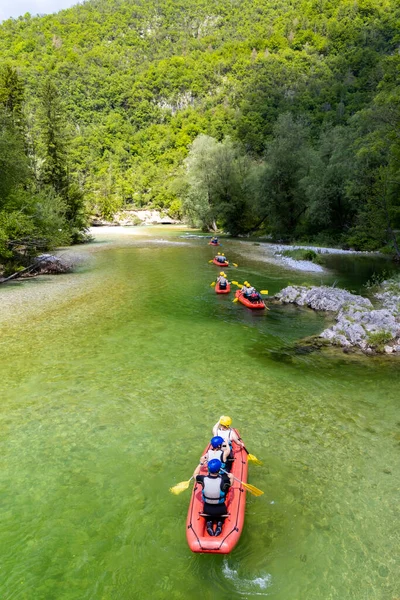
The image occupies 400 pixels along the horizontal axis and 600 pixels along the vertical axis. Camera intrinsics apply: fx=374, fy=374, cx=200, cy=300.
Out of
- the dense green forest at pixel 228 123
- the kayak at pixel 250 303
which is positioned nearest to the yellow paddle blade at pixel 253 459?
the kayak at pixel 250 303

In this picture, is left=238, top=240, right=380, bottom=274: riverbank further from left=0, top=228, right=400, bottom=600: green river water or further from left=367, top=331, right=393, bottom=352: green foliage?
left=367, top=331, right=393, bottom=352: green foliage

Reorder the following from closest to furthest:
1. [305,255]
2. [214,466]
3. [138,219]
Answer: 1. [214,466]
2. [305,255]
3. [138,219]

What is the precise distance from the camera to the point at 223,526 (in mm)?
5539

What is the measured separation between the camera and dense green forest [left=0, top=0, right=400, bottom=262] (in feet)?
111

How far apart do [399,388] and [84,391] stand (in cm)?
900

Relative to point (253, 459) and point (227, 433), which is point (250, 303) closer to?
point (227, 433)

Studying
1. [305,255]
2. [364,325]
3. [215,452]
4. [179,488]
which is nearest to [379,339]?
[364,325]

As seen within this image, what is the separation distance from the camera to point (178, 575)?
17.0 ft

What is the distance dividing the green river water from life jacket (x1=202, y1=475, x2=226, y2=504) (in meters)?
0.76

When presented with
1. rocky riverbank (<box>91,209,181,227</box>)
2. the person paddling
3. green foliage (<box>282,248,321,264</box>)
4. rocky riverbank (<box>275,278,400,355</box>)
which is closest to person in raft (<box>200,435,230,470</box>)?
the person paddling

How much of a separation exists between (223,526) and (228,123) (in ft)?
436

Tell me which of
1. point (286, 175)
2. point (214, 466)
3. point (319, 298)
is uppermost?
point (286, 175)

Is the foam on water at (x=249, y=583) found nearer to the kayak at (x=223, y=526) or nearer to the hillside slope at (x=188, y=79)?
the kayak at (x=223, y=526)

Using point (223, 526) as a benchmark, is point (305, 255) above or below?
below
